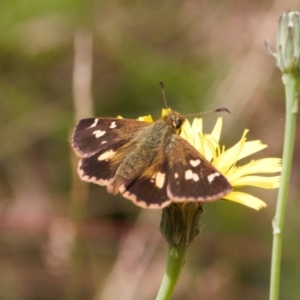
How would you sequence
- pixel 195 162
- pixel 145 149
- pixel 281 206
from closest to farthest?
pixel 281 206, pixel 195 162, pixel 145 149

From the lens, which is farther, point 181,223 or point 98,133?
point 98,133

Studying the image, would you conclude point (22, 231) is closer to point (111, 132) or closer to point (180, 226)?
point (111, 132)

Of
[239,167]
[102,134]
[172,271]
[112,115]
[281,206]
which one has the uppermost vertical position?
[112,115]

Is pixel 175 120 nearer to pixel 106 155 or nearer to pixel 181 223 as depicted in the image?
pixel 106 155

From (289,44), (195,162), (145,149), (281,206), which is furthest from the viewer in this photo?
(145,149)

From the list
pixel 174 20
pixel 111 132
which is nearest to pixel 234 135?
pixel 174 20

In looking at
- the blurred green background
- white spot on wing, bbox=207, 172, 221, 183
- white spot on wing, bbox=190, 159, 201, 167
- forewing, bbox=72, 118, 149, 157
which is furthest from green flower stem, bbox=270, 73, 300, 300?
the blurred green background

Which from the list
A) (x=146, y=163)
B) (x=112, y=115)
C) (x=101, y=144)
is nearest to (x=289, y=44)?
(x=146, y=163)
